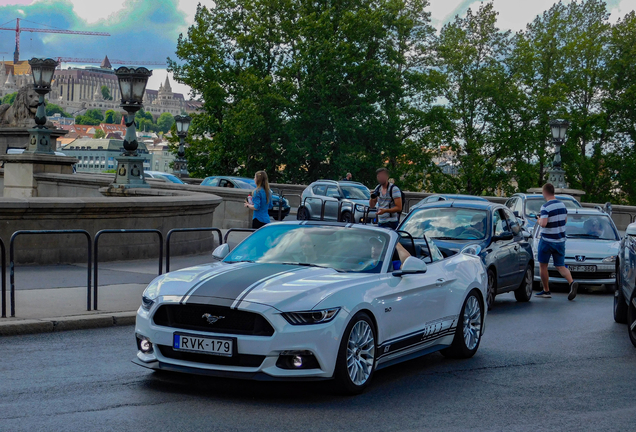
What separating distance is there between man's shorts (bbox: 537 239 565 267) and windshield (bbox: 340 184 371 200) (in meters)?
17.7

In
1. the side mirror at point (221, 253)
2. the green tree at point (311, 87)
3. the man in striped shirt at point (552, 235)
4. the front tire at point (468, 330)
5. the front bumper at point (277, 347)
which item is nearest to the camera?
the front bumper at point (277, 347)

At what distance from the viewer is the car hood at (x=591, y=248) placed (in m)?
15.8

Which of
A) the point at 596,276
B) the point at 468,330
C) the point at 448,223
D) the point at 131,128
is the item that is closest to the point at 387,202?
the point at 448,223

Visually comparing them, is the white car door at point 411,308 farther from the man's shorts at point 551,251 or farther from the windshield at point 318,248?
the man's shorts at point 551,251

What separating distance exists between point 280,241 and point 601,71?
55798 millimetres

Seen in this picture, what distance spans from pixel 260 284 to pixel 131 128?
15.9 m

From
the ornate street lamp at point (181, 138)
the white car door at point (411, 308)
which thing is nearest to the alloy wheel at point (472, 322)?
the white car door at point (411, 308)

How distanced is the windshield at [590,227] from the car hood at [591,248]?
41 cm

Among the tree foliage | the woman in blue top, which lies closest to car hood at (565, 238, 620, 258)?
the woman in blue top

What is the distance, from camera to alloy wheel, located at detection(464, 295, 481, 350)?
858 centimetres

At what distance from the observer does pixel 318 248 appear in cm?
Answer: 766

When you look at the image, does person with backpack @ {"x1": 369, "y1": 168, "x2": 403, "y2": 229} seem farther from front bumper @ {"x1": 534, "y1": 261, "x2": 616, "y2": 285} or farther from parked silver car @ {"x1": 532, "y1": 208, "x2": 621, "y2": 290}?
front bumper @ {"x1": 534, "y1": 261, "x2": 616, "y2": 285}

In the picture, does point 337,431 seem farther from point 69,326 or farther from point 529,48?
point 529,48

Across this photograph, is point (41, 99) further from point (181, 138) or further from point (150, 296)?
point (150, 296)
